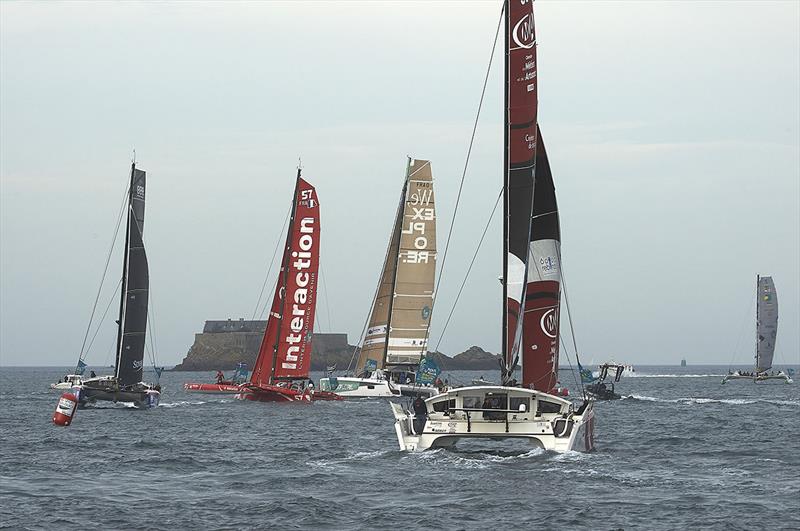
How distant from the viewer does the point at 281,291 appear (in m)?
71.1

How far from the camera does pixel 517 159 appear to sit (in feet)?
117

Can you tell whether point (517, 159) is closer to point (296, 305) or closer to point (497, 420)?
point (497, 420)

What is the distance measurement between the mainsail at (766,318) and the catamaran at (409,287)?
225 feet

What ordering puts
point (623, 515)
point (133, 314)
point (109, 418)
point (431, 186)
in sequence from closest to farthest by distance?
point (623, 515), point (109, 418), point (133, 314), point (431, 186)

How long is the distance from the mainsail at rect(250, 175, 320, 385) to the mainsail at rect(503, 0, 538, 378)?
3403 cm

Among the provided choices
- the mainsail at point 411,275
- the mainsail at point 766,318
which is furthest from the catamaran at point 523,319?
the mainsail at point 766,318

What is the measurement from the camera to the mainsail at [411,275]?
3054 inches

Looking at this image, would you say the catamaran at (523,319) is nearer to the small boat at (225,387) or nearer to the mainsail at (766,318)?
the small boat at (225,387)

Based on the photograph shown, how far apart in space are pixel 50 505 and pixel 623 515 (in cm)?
1244

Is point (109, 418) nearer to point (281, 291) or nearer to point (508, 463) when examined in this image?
point (281, 291)

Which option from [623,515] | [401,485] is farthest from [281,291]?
[623,515]

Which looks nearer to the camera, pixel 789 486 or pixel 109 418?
pixel 789 486

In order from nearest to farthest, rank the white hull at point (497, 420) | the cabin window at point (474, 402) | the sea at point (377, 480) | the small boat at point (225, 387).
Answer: the sea at point (377, 480) → the white hull at point (497, 420) → the cabin window at point (474, 402) → the small boat at point (225, 387)

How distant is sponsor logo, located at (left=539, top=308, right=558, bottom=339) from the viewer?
36.5 meters
